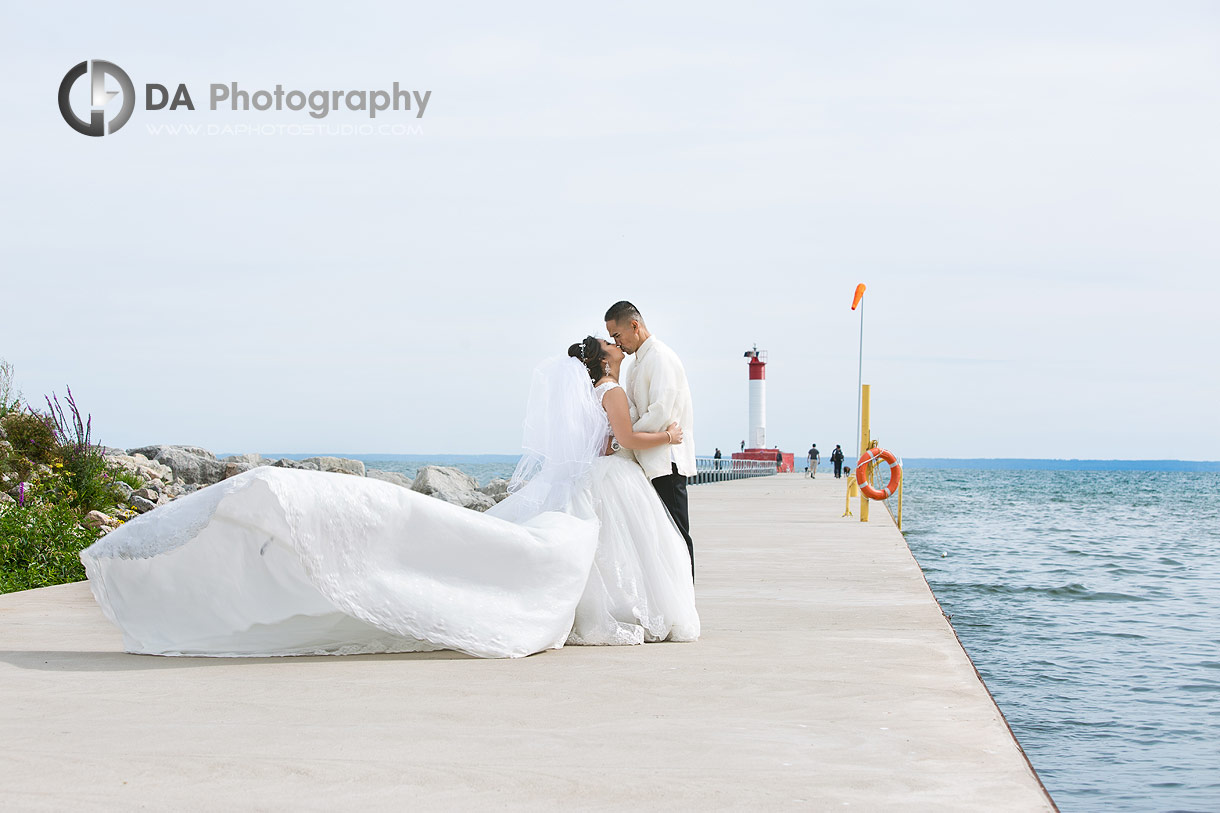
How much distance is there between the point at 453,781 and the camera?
3719 mm

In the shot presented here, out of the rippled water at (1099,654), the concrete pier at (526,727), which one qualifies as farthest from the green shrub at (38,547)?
the rippled water at (1099,654)

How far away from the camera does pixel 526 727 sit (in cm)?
443

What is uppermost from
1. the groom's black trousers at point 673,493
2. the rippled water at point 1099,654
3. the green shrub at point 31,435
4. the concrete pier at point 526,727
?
the green shrub at point 31,435

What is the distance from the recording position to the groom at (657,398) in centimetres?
661

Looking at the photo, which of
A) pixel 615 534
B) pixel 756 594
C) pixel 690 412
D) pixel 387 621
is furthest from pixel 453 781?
pixel 756 594

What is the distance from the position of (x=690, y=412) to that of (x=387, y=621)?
2.15m

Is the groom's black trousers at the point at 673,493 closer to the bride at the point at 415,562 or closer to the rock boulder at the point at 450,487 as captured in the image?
the bride at the point at 415,562

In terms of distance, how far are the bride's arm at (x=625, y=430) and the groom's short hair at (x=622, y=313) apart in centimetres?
43

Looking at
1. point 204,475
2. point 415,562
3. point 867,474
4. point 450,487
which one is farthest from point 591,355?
point 204,475

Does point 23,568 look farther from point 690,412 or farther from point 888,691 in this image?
point 888,691

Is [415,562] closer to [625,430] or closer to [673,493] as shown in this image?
[625,430]

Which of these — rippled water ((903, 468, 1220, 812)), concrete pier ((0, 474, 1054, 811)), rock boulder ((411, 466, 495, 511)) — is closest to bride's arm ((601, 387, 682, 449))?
concrete pier ((0, 474, 1054, 811))

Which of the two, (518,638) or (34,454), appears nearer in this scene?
(518,638)

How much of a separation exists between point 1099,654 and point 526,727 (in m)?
7.20
